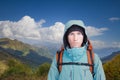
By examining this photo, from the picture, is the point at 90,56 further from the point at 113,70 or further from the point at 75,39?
the point at 113,70

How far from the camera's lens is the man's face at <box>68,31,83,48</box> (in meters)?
5.20

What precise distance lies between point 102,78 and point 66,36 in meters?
1.12

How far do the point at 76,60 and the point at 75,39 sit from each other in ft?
1.37

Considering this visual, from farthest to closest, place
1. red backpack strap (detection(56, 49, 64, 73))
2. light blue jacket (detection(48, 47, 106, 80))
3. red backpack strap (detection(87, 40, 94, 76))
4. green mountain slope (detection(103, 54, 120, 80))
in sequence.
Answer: green mountain slope (detection(103, 54, 120, 80)) → red backpack strap (detection(56, 49, 64, 73)) → red backpack strap (detection(87, 40, 94, 76)) → light blue jacket (detection(48, 47, 106, 80))

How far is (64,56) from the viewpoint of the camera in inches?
207

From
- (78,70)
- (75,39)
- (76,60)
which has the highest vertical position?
(75,39)

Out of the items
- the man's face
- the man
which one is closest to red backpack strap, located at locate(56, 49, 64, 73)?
the man

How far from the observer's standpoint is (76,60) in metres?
5.06

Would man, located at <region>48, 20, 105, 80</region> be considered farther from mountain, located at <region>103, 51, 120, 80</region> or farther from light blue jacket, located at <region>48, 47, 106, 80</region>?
mountain, located at <region>103, 51, 120, 80</region>

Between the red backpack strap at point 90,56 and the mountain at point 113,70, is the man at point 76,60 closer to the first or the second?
the red backpack strap at point 90,56

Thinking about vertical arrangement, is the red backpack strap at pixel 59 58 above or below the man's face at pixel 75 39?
below

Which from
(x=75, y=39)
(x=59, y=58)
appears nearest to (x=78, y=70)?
(x=59, y=58)

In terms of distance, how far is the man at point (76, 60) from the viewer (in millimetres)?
4988

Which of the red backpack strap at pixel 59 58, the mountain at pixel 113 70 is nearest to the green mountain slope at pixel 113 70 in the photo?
the mountain at pixel 113 70
